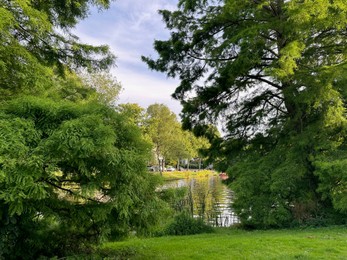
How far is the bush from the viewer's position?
26.5 ft

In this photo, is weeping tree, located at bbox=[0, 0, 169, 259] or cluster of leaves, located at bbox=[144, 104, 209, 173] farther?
cluster of leaves, located at bbox=[144, 104, 209, 173]

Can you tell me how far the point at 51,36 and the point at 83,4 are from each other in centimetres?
109

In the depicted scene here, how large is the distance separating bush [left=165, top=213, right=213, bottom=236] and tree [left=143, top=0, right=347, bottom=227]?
1324 mm

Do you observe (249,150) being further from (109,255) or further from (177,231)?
(109,255)

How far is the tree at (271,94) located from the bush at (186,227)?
1324 mm

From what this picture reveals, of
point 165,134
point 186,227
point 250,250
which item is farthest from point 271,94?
point 165,134

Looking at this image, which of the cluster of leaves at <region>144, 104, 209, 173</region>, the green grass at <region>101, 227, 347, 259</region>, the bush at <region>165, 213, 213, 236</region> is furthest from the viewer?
the cluster of leaves at <region>144, 104, 209, 173</region>

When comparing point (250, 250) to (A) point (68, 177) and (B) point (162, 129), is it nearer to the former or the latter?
(A) point (68, 177)

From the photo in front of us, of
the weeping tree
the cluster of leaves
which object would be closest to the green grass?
the weeping tree

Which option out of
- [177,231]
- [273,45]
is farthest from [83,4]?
[177,231]

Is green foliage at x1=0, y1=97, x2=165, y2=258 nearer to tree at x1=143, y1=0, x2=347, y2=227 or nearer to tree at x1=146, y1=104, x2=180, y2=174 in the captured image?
tree at x1=143, y1=0, x2=347, y2=227

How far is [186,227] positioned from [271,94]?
5248mm

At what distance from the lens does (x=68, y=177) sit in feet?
11.8

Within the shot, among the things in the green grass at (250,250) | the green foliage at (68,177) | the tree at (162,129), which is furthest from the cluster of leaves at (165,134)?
the green foliage at (68,177)
